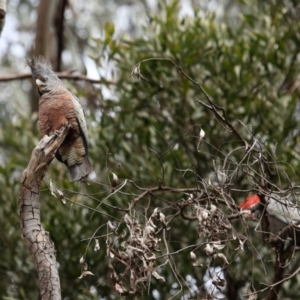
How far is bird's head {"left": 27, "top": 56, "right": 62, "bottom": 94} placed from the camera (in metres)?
3.14

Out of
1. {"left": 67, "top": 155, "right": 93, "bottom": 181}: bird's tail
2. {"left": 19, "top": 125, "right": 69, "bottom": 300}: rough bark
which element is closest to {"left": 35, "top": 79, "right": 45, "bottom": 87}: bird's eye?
{"left": 67, "top": 155, "right": 93, "bottom": 181}: bird's tail

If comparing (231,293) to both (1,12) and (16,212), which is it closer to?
(16,212)

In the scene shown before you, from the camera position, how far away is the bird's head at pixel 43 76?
3.14 metres

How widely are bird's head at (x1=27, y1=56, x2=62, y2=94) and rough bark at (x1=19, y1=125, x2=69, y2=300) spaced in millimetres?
498

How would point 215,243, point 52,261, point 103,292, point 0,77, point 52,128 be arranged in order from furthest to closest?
point 0,77, point 103,292, point 52,128, point 52,261, point 215,243

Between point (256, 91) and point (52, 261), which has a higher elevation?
point (52, 261)

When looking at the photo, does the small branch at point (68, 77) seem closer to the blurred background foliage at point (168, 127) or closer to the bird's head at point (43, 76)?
the blurred background foliage at point (168, 127)

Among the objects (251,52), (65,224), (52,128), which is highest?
(52,128)

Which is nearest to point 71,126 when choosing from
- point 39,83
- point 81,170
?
point 81,170

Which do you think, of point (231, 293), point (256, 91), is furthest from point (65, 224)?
point (256, 91)

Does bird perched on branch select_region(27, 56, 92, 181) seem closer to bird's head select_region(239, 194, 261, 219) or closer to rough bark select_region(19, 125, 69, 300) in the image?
rough bark select_region(19, 125, 69, 300)

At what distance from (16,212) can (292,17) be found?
2.17m

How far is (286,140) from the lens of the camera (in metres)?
4.45

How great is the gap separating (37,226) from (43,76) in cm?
78
